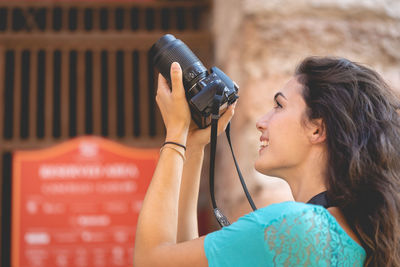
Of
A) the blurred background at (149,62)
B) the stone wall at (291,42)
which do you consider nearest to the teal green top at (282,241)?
the blurred background at (149,62)

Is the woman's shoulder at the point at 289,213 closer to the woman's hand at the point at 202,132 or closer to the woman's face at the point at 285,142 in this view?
the woman's face at the point at 285,142

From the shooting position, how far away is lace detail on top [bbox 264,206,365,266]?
2.58 ft

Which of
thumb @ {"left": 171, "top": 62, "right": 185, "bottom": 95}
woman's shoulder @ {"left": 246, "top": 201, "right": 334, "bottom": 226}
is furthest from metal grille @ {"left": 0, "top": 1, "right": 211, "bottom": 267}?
woman's shoulder @ {"left": 246, "top": 201, "right": 334, "bottom": 226}

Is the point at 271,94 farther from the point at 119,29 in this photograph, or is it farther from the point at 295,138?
the point at 119,29

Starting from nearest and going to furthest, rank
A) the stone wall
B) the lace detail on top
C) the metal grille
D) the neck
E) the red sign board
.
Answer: the lace detail on top, the neck, the stone wall, the red sign board, the metal grille

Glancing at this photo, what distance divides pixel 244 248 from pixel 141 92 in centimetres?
206

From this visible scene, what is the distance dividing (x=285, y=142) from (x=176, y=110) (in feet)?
0.67

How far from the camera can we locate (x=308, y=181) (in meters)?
0.95

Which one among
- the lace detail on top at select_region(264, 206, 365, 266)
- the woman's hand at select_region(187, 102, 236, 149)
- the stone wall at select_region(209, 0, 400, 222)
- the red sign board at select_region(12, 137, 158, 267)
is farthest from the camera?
the red sign board at select_region(12, 137, 158, 267)

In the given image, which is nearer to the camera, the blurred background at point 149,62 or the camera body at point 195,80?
the camera body at point 195,80

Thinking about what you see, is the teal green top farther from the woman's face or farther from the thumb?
the thumb

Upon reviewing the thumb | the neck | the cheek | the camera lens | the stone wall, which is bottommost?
the neck

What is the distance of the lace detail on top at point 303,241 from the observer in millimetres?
785

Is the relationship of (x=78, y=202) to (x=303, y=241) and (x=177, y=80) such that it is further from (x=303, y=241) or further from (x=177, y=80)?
(x=303, y=241)
